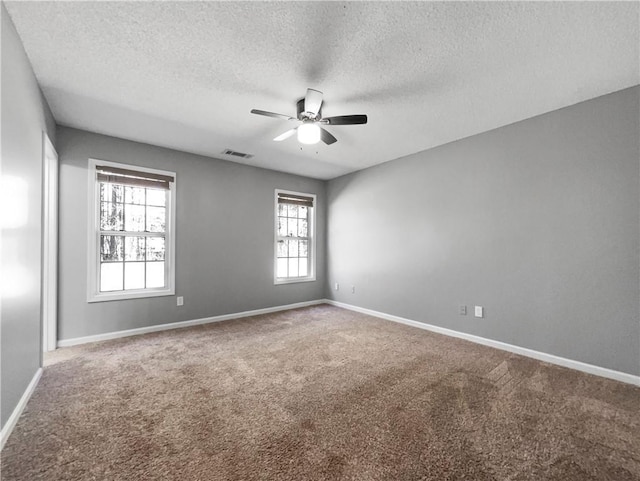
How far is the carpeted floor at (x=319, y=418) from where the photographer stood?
1.46 metres

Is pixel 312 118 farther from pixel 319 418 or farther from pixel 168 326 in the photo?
pixel 168 326

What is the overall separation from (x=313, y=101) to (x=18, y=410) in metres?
3.04

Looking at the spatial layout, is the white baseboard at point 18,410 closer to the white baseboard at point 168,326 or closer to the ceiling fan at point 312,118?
the white baseboard at point 168,326

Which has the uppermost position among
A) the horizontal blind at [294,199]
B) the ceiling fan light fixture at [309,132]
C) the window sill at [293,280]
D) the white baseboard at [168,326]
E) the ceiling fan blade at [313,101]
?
the ceiling fan blade at [313,101]

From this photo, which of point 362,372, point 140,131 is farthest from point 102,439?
point 140,131

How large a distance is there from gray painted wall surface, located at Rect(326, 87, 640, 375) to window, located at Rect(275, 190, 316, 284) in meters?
1.55

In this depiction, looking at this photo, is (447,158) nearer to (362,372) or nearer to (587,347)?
(587,347)

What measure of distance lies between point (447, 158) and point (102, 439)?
4308 millimetres

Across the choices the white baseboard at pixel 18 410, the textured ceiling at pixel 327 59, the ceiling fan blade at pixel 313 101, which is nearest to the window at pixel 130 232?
the textured ceiling at pixel 327 59

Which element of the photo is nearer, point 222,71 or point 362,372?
point 222,71

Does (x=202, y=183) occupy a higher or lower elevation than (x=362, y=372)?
higher

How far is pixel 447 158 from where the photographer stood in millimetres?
3715

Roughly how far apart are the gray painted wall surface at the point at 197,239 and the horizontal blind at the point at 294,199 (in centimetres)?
16

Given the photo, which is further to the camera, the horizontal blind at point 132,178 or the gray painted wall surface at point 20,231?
the horizontal blind at point 132,178
